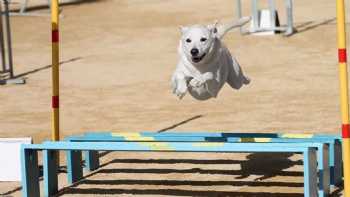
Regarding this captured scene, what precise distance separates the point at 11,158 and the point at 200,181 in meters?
1.70

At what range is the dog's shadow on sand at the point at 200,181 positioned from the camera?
8984 millimetres

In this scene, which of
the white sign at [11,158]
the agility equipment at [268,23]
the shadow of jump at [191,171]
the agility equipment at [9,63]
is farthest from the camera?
the agility equipment at [268,23]

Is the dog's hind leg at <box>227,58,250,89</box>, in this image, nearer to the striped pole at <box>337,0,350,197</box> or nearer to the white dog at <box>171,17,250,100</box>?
the white dog at <box>171,17,250,100</box>

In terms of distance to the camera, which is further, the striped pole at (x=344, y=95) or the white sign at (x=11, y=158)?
the white sign at (x=11, y=158)

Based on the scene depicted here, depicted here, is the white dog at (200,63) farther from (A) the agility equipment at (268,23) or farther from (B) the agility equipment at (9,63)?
(A) the agility equipment at (268,23)

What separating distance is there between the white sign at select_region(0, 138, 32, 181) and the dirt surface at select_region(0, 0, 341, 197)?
171mm

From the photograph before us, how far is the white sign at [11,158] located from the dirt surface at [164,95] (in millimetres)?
171

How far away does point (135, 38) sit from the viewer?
19.6 meters

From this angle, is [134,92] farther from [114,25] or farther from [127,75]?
[114,25]

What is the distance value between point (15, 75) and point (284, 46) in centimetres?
463

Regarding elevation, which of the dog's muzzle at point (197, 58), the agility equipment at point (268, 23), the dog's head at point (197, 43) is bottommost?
the dog's muzzle at point (197, 58)

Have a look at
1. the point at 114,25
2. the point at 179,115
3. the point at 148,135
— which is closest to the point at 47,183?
the point at 148,135

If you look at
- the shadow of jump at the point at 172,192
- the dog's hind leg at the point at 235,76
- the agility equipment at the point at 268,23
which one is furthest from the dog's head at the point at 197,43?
the agility equipment at the point at 268,23

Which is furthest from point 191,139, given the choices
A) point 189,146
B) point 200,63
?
point 189,146
